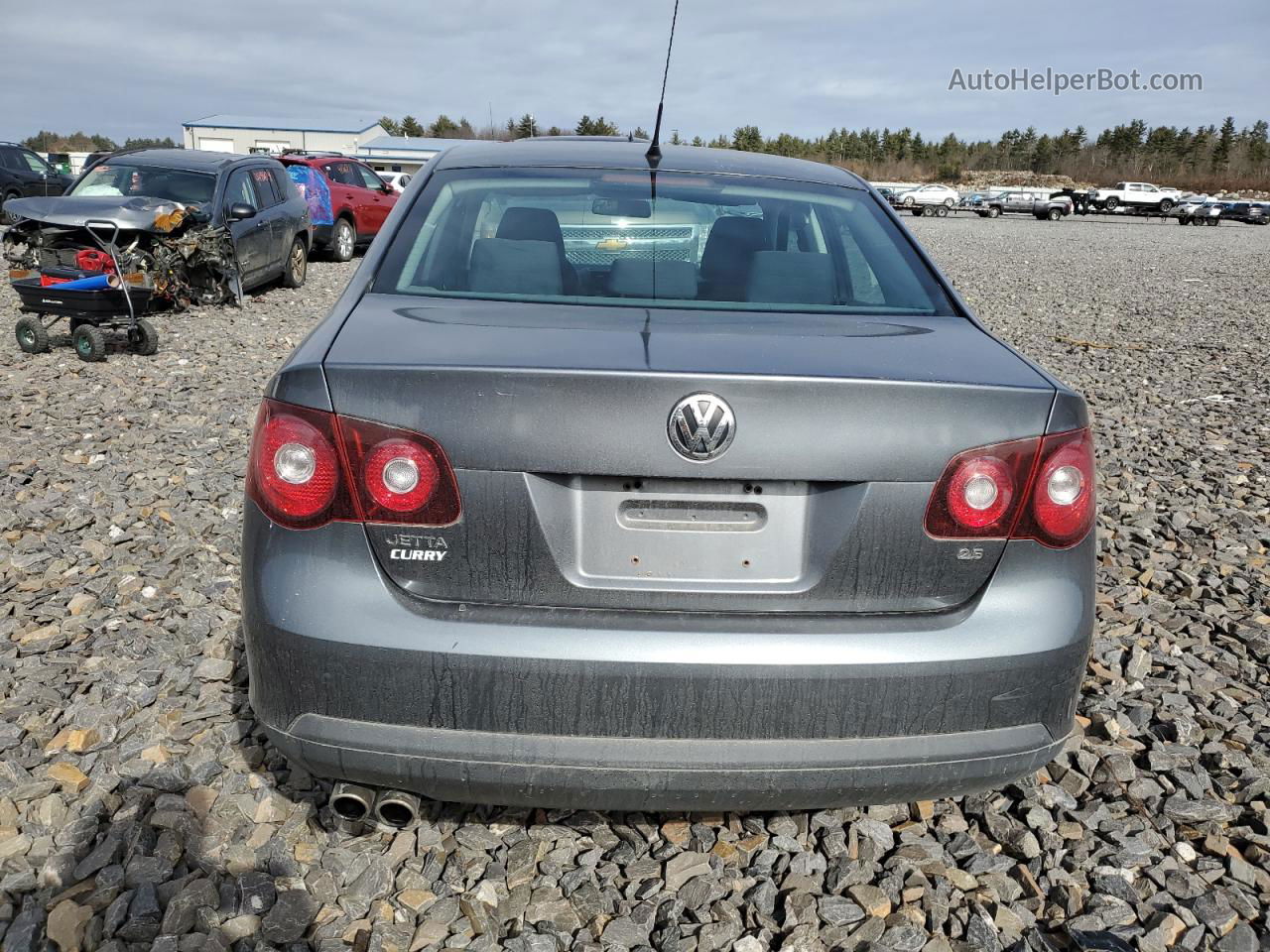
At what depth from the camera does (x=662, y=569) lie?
6.22 ft

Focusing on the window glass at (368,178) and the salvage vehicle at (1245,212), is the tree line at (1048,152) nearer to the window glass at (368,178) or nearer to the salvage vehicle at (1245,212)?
the salvage vehicle at (1245,212)

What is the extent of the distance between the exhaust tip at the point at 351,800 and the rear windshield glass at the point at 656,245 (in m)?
1.15

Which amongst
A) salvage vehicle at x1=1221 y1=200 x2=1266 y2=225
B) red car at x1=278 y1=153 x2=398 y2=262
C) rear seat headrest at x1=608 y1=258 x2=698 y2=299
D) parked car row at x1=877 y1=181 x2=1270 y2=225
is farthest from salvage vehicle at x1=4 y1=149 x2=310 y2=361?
salvage vehicle at x1=1221 y1=200 x2=1266 y2=225

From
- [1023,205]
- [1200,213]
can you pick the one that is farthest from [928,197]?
[1200,213]

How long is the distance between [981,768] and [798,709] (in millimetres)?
408

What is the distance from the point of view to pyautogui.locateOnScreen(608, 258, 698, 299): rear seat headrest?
99.0 inches

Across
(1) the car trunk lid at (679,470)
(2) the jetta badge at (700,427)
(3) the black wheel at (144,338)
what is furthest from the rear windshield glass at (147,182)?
(2) the jetta badge at (700,427)

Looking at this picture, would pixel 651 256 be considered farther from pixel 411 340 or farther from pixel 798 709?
pixel 798 709

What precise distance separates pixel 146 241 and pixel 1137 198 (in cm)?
5584

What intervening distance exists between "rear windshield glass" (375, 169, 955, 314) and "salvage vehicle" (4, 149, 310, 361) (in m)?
6.36

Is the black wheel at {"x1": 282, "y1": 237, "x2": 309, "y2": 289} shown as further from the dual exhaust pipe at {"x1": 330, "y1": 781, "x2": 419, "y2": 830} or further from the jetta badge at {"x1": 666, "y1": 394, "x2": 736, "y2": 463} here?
the jetta badge at {"x1": 666, "y1": 394, "x2": 736, "y2": 463}

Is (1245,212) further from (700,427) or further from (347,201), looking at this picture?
(700,427)

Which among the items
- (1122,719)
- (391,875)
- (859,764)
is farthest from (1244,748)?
(391,875)

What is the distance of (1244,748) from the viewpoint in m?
2.96
